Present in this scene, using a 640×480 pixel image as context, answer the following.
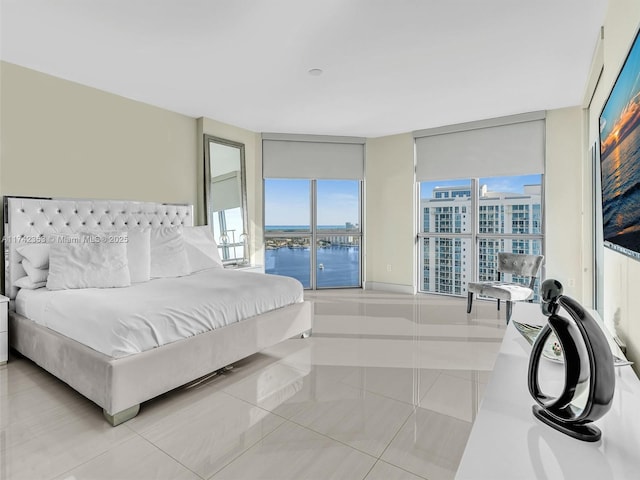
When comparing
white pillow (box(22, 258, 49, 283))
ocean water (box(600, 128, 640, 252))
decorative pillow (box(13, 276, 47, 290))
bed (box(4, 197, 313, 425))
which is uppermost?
ocean water (box(600, 128, 640, 252))

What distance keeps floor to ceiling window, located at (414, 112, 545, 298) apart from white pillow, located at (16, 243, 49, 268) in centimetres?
475

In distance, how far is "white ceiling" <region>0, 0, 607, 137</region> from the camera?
94.7 inches

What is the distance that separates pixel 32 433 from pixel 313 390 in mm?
1542

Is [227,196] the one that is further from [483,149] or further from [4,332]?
[483,149]

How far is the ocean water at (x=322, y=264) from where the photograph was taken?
5.90m

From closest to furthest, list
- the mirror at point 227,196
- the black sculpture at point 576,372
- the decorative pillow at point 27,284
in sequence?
the black sculpture at point 576,372, the decorative pillow at point 27,284, the mirror at point 227,196

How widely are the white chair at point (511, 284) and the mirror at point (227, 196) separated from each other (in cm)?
316

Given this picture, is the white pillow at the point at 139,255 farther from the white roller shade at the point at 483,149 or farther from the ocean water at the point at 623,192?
Result: the white roller shade at the point at 483,149

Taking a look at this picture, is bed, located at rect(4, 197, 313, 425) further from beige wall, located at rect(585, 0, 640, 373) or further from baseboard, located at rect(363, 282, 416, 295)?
baseboard, located at rect(363, 282, 416, 295)

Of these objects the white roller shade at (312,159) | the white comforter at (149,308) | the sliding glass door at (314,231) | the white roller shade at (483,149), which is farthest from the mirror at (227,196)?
the white roller shade at (483,149)

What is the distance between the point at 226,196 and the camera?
16.3 feet

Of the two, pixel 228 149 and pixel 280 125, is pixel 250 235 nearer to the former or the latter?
pixel 228 149

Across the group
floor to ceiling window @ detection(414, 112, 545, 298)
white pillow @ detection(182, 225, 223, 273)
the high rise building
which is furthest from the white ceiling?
white pillow @ detection(182, 225, 223, 273)

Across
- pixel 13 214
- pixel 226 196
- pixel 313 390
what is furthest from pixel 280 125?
pixel 313 390
